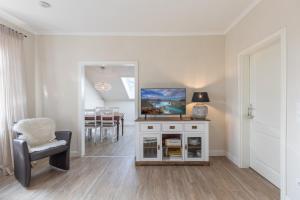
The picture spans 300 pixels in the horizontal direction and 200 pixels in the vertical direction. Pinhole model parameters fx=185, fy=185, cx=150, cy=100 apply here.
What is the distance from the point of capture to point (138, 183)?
2.81m

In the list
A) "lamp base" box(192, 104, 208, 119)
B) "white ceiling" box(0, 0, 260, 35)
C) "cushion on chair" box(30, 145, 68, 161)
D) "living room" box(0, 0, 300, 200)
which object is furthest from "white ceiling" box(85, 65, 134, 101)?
"cushion on chair" box(30, 145, 68, 161)

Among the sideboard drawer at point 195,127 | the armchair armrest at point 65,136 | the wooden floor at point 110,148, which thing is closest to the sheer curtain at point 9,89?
the armchair armrest at point 65,136

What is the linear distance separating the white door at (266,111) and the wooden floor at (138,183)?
23 cm

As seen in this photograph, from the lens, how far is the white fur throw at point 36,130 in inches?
119

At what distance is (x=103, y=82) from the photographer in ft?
22.8

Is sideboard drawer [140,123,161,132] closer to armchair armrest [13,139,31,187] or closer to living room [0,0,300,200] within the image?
living room [0,0,300,200]

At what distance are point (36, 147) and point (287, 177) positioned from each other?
3.53m

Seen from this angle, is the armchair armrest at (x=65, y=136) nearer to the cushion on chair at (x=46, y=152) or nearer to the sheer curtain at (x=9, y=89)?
the cushion on chair at (x=46, y=152)

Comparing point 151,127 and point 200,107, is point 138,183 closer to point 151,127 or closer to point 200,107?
point 151,127

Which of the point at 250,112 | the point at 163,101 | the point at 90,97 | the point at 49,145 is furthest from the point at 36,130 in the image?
the point at 90,97

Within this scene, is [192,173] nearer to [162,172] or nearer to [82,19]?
[162,172]

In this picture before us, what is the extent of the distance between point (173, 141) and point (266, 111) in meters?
1.64

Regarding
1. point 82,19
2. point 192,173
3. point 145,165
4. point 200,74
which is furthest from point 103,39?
point 192,173

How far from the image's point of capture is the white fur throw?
3021mm
